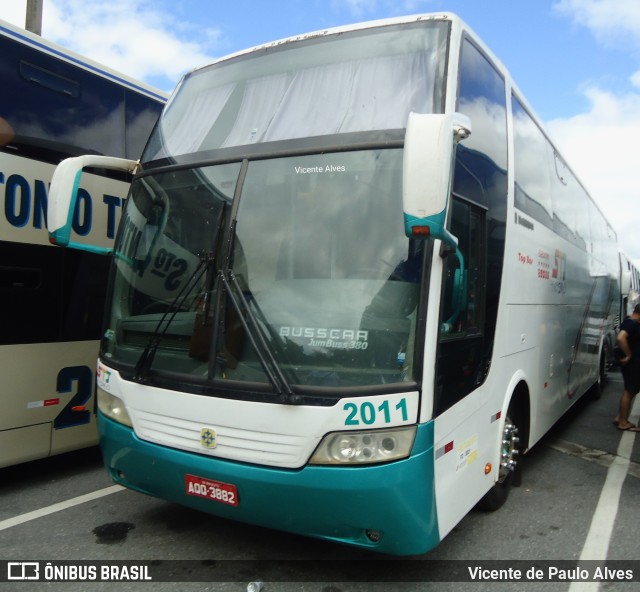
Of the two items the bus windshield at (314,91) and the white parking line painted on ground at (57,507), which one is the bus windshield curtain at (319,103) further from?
the white parking line painted on ground at (57,507)

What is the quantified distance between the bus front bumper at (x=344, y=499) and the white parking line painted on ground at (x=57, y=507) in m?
1.77

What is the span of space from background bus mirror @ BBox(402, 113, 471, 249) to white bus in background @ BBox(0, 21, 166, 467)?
11.2ft

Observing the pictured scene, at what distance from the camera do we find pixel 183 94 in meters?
4.59

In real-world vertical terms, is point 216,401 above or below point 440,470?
above

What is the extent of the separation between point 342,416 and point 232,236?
1.22 meters

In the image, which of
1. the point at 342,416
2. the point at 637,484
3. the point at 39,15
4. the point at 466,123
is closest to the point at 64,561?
the point at 342,416

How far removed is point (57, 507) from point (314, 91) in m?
3.62

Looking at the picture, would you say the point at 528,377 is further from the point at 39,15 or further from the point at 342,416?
the point at 39,15

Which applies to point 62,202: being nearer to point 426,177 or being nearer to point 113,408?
point 113,408

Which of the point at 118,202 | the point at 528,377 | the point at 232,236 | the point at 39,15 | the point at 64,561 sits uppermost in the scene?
the point at 39,15

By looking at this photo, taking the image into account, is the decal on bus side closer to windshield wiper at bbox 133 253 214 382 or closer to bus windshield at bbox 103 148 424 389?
bus windshield at bbox 103 148 424 389

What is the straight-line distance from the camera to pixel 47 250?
199 inches

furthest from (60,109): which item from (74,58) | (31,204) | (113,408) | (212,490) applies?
(212,490)

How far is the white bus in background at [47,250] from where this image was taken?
4.80 metres
